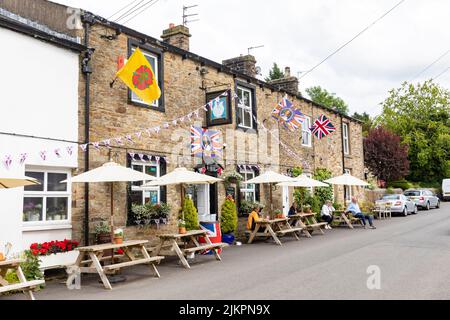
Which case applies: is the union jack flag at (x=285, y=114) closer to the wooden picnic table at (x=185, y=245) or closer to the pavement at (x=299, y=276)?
the pavement at (x=299, y=276)

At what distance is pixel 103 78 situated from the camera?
11.2m

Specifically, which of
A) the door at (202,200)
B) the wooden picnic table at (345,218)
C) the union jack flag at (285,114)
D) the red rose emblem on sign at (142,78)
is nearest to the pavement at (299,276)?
the door at (202,200)

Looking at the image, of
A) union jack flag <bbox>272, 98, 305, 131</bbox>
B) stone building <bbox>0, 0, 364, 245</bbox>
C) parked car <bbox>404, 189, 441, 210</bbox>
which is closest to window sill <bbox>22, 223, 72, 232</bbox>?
stone building <bbox>0, 0, 364, 245</bbox>

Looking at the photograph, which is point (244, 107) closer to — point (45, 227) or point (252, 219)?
point (252, 219)

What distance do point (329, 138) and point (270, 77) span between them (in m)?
35.0

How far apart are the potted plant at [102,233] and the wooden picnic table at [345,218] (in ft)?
39.5

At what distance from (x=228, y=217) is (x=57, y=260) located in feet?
20.8

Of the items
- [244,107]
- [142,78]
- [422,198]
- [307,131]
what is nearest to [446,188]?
[422,198]

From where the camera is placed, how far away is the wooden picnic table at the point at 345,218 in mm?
19250

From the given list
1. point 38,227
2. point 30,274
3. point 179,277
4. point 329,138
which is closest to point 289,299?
point 179,277

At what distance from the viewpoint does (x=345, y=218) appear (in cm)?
1917

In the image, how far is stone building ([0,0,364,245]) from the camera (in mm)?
10805

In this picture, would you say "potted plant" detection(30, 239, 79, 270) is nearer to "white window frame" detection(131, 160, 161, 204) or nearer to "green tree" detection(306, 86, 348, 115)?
"white window frame" detection(131, 160, 161, 204)
